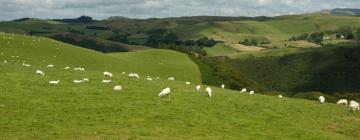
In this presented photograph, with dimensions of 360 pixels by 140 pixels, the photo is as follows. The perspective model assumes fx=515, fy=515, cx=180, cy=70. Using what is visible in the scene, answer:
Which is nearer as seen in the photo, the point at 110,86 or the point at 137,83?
the point at 110,86

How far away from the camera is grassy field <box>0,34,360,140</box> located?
29.9 metres

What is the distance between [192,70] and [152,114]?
61.4m

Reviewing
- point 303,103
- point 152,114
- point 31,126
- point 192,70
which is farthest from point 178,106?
point 192,70

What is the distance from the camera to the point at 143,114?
3394 centimetres

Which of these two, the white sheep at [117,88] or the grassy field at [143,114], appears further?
the white sheep at [117,88]

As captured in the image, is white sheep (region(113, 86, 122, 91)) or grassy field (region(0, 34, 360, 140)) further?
white sheep (region(113, 86, 122, 91))

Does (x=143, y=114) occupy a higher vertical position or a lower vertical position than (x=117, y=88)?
lower

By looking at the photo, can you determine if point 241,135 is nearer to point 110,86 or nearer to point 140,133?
point 140,133

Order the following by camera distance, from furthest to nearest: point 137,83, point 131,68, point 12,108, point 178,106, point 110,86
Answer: point 131,68 → point 137,83 → point 110,86 → point 178,106 → point 12,108

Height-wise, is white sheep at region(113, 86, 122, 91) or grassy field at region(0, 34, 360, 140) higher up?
white sheep at region(113, 86, 122, 91)

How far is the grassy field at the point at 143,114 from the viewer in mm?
29922

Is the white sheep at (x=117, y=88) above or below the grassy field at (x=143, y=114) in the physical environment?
above

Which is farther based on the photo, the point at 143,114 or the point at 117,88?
the point at 117,88

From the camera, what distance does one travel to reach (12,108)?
33312 millimetres
